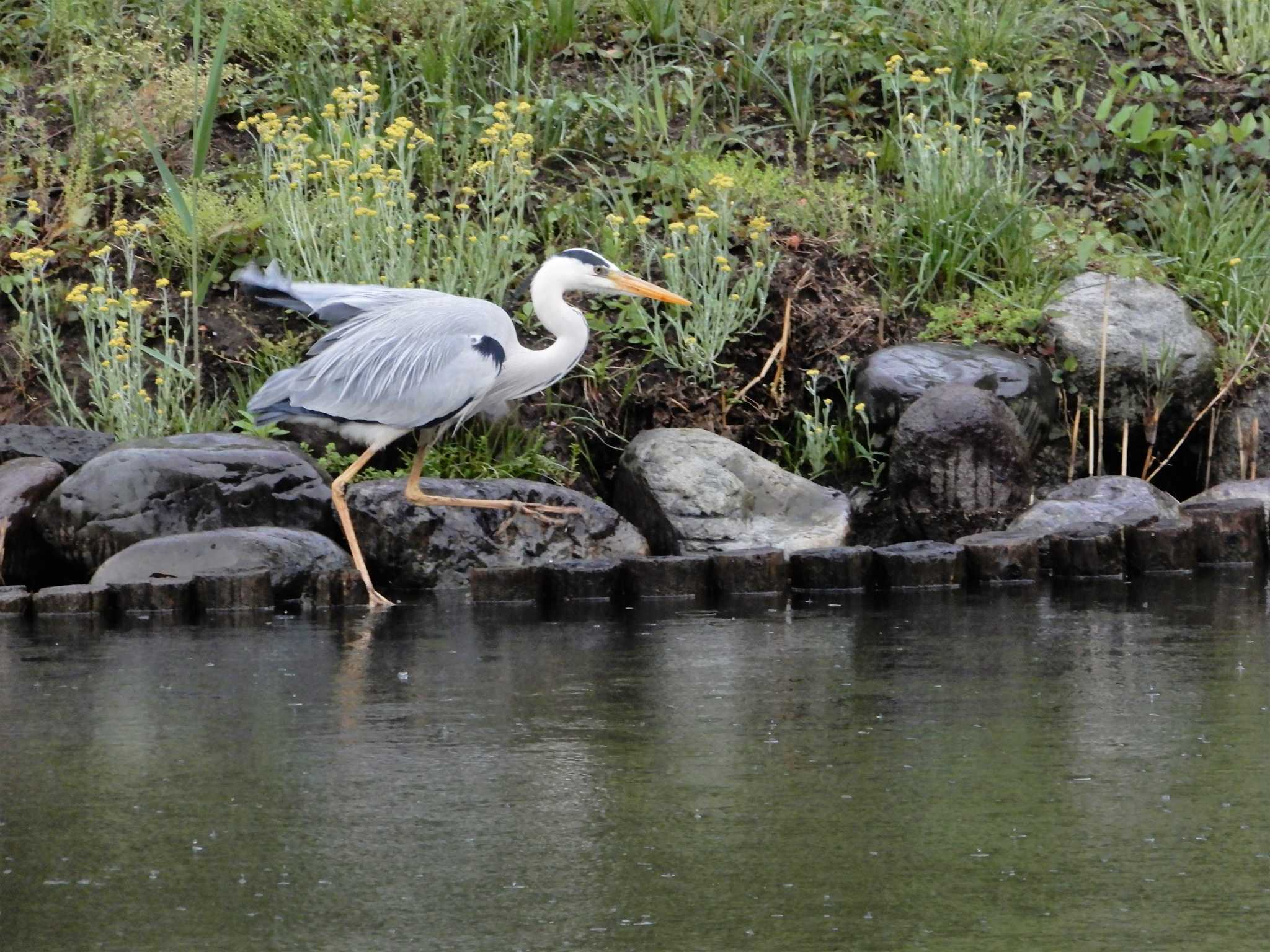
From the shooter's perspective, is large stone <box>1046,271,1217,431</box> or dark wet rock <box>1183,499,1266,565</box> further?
large stone <box>1046,271,1217,431</box>

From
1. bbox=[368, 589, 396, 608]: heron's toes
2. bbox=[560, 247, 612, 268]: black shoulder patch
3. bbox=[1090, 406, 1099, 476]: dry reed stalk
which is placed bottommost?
bbox=[368, 589, 396, 608]: heron's toes

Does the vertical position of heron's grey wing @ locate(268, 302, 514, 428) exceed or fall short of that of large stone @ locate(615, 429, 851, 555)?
it exceeds it

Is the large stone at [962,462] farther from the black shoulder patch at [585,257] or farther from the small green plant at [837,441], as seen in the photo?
the black shoulder patch at [585,257]

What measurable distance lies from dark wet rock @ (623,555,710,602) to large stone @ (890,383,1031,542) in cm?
147

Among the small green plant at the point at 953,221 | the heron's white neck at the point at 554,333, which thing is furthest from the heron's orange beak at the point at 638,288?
the small green plant at the point at 953,221

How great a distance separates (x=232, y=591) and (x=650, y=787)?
3.91 metres

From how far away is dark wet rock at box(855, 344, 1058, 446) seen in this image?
32.9 ft

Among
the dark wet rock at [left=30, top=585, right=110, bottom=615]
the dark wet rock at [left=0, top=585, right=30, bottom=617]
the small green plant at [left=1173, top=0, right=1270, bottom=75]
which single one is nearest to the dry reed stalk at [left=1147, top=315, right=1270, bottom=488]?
the small green plant at [left=1173, top=0, right=1270, bottom=75]

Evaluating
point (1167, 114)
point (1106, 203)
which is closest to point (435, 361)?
point (1106, 203)

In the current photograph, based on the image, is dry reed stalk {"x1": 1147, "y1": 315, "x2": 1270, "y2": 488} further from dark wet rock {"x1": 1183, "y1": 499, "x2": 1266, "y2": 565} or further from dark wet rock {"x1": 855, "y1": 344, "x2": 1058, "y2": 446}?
dark wet rock {"x1": 1183, "y1": 499, "x2": 1266, "y2": 565}

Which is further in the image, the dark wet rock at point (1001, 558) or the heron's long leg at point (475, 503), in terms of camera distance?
the heron's long leg at point (475, 503)

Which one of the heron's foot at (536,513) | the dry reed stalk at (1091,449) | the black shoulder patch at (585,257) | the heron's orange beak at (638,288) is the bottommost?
the heron's foot at (536,513)

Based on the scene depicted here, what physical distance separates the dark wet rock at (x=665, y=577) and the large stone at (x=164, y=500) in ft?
5.23

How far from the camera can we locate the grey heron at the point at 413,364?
9.09 m
